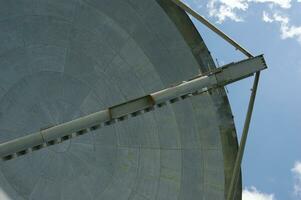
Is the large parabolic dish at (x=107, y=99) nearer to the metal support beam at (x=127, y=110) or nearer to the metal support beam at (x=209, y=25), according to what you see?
the metal support beam at (x=209, y=25)

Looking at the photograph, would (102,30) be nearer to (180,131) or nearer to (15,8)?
(15,8)

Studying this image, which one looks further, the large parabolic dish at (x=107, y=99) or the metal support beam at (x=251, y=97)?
the large parabolic dish at (x=107, y=99)

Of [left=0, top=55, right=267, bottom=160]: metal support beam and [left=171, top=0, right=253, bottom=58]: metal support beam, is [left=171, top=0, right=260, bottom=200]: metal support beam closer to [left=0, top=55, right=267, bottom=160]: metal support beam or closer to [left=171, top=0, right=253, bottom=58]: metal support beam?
[left=171, top=0, right=253, bottom=58]: metal support beam

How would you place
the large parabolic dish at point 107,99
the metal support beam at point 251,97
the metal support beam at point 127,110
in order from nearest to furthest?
the metal support beam at point 127,110, the metal support beam at point 251,97, the large parabolic dish at point 107,99

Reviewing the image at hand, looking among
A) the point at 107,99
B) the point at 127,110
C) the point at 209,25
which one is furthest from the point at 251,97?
the point at 107,99

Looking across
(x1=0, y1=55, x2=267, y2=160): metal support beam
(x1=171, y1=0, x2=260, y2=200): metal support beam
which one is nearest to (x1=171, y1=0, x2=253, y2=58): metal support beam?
(x1=171, y1=0, x2=260, y2=200): metal support beam

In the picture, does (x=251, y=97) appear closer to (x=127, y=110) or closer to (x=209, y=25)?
(x=209, y=25)

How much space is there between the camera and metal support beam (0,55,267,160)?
11516 millimetres

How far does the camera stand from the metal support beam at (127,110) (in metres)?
11.5

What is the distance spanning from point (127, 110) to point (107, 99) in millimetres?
7144

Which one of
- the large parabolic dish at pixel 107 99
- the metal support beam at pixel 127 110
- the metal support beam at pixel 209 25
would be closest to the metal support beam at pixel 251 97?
the metal support beam at pixel 209 25

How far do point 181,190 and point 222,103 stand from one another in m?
4.64

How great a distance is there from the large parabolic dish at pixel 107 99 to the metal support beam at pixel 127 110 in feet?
21.1

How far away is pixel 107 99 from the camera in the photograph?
19.9 metres
